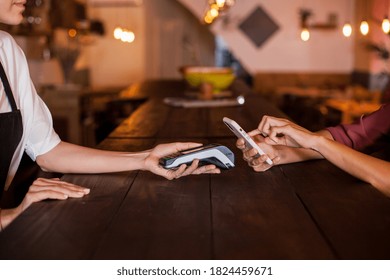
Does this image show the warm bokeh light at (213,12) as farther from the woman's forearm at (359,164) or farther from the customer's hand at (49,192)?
the customer's hand at (49,192)

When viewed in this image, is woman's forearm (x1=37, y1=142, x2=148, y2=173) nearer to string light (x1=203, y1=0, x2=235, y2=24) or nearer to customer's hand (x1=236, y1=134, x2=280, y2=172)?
customer's hand (x1=236, y1=134, x2=280, y2=172)

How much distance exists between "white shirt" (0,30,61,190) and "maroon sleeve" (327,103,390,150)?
3.65 ft

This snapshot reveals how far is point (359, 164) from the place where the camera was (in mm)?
1621

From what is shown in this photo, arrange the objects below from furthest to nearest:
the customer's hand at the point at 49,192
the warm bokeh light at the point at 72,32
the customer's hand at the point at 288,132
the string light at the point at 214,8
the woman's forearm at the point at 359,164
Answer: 1. the warm bokeh light at the point at 72,32
2. the string light at the point at 214,8
3. the customer's hand at the point at 288,132
4. the woman's forearm at the point at 359,164
5. the customer's hand at the point at 49,192

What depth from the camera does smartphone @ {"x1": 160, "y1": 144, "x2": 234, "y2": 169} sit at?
164 cm

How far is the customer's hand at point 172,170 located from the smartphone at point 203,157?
0.02 metres

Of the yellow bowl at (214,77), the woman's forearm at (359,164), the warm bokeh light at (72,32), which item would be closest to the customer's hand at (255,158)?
the woman's forearm at (359,164)

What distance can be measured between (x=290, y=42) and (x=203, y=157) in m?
8.49

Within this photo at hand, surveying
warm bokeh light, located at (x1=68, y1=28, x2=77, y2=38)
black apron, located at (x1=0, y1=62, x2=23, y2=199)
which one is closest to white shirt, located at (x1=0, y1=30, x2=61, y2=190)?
black apron, located at (x1=0, y1=62, x2=23, y2=199)

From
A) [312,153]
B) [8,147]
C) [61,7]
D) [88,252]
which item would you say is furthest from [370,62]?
[88,252]

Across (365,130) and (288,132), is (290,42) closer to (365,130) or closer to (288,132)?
(365,130)

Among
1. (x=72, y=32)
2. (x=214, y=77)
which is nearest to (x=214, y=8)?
(x=214, y=77)

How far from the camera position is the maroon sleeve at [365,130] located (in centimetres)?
214
